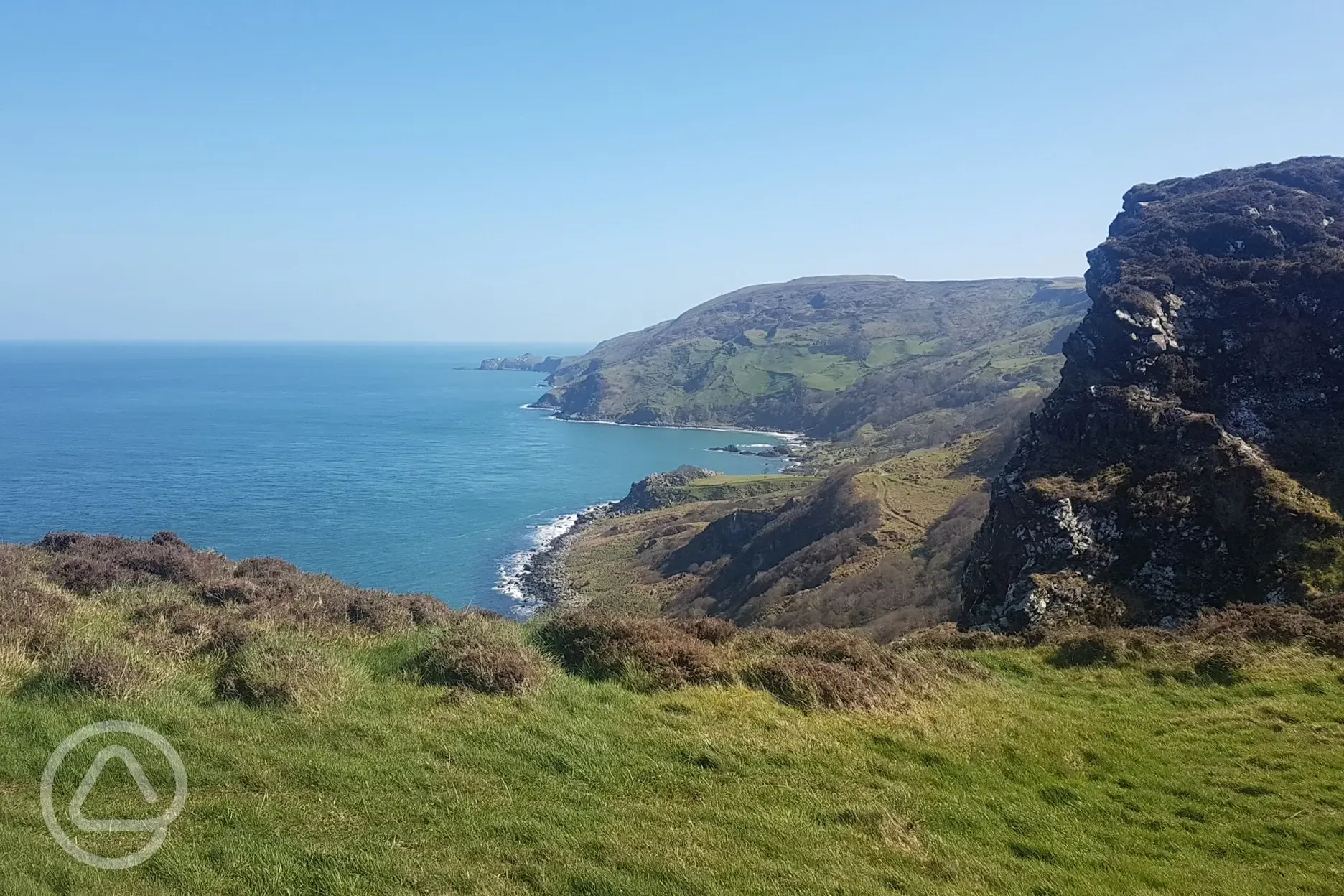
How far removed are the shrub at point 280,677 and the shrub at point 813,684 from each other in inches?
232

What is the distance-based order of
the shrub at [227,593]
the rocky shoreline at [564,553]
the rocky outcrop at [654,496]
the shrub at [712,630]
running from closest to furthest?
the shrub at [712,630] < the shrub at [227,593] < the rocky shoreline at [564,553] < the rocky outcrop at [654,496]

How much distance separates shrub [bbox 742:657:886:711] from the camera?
36.6 feet

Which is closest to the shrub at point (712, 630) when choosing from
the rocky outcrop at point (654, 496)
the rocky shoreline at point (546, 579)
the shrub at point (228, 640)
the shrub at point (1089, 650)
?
the shrub at point (1089, 650)

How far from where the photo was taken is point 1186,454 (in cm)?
2694

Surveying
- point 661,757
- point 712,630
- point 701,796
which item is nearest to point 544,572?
point 712,630

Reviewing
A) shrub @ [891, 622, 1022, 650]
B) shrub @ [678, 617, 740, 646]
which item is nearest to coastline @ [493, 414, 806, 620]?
shrub @ [891, 622, 1022, 650]

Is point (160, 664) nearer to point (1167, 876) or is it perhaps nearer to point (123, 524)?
point (1167, 876)

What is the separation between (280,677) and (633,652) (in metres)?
4.92

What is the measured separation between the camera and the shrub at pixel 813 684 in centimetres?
1116

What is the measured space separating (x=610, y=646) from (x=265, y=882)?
6257mm

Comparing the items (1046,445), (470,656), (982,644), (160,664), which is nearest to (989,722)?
(982,644)

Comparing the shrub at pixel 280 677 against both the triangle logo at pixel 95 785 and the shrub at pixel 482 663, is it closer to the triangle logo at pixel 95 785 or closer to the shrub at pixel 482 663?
the shrub at pixel 482 663

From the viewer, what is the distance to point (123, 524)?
75625 mm

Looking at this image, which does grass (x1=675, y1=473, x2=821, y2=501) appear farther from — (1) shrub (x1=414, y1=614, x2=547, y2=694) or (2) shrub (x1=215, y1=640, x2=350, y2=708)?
(2) shrub (x1=215, y1=640, x2=350, y2=708)
